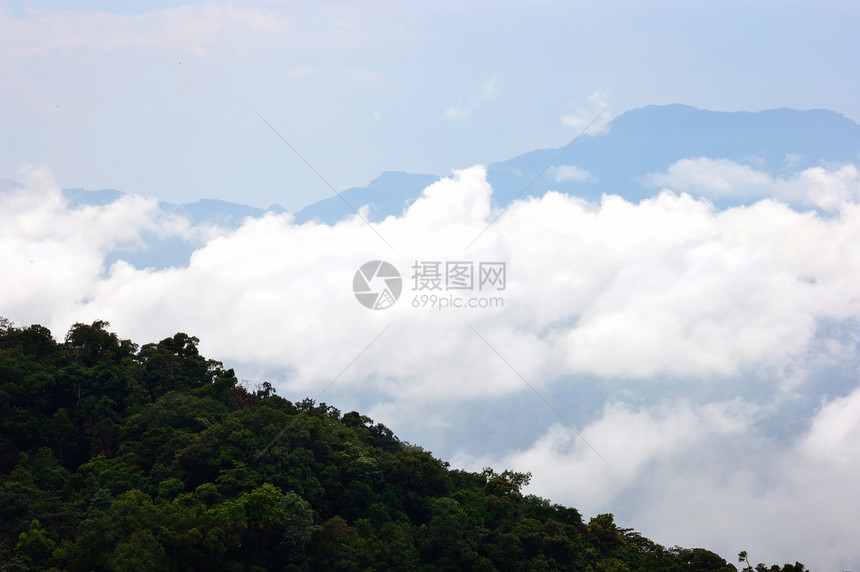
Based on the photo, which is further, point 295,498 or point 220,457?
point 220,457

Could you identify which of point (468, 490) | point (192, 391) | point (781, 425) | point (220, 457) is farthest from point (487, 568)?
point (781, 425)

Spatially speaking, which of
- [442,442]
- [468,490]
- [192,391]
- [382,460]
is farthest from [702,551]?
[442,442]

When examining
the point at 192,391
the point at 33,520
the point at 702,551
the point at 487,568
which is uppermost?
the point at 192,391

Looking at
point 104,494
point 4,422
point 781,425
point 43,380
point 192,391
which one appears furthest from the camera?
point 781,425

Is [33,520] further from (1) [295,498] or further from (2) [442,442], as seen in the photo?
(2) [442,442]

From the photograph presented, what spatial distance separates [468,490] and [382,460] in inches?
158

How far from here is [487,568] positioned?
96.9 ft

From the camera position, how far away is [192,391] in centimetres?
3950

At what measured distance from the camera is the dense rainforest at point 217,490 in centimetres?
2527

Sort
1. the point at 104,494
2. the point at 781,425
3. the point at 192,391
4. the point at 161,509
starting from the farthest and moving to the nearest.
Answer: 1. the point at 781,425
2. the point at 192,391
3. the point at 104,494
4. the point at 161,509

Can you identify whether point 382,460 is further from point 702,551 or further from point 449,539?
point 702,551

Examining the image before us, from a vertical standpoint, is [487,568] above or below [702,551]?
below

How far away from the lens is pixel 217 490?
28.9 metres

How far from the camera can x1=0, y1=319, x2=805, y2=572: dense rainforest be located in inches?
995
